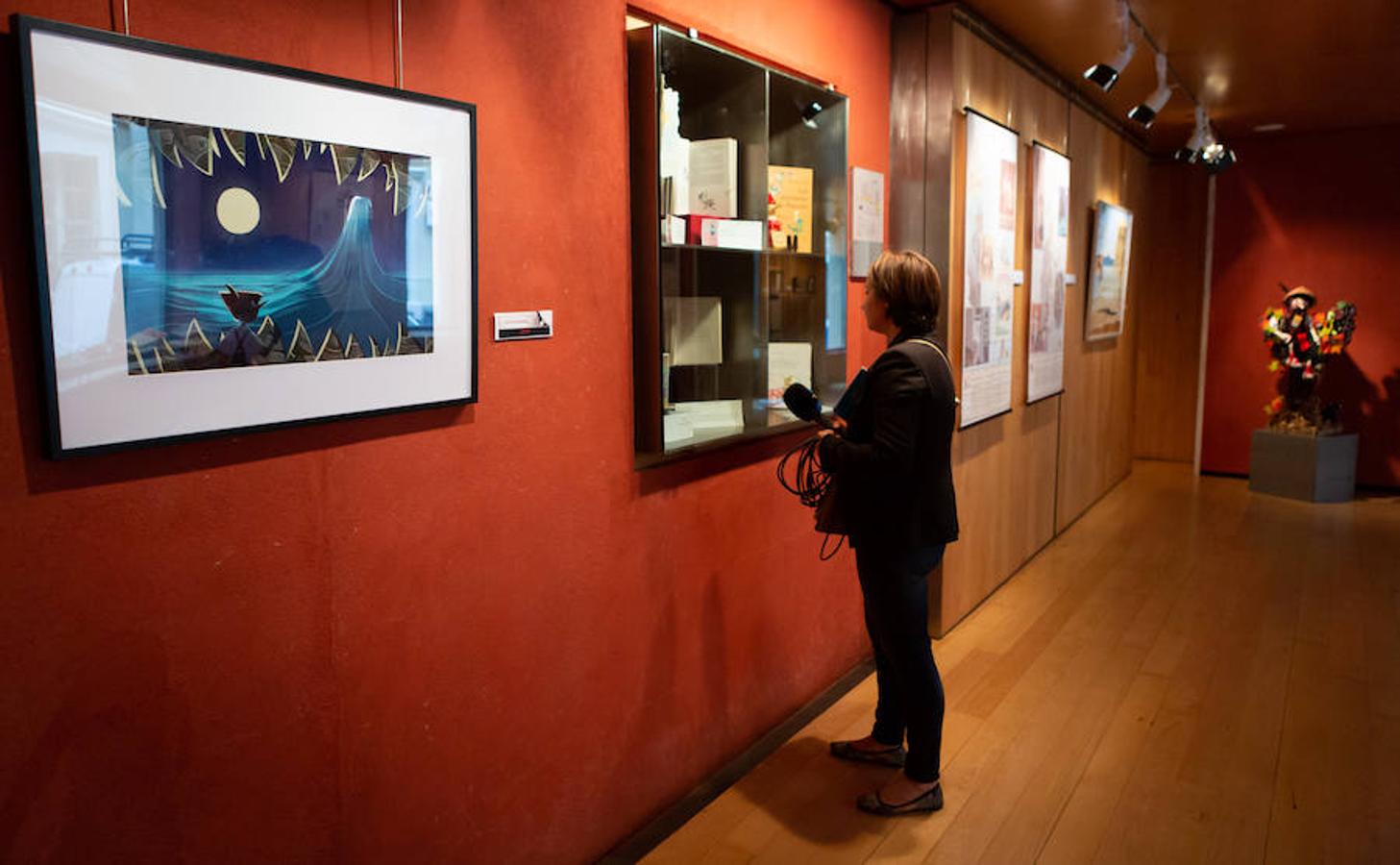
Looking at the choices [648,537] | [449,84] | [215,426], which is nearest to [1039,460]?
[648,537]

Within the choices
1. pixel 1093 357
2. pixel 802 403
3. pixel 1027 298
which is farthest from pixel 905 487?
pixel 1093 357

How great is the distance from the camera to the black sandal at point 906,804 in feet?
9.55

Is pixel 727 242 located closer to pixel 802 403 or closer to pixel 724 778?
pixel 802 403

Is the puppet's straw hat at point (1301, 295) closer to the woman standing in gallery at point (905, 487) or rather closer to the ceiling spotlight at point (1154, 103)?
the ceiling spotlight at point (1154, 103)

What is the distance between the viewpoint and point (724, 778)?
10.3ft

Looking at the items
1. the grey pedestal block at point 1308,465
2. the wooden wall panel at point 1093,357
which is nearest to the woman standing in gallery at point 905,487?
the wooden wall panel at point 1093,357

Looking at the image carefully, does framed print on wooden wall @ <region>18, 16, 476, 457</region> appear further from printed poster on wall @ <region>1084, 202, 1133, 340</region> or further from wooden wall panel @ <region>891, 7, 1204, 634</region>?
printed poster on wall @ <region>1084, 202, 1133, 340</region>

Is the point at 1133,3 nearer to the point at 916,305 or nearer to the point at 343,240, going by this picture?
the point at 916,305

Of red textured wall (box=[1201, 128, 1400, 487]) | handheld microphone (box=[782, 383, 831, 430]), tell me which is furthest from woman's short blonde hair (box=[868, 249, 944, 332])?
red textured wall (box=[1201, 128, 1400, 487])

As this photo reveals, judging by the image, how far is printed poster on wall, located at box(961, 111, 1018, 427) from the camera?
4359 mm

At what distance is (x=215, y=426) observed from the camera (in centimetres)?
163

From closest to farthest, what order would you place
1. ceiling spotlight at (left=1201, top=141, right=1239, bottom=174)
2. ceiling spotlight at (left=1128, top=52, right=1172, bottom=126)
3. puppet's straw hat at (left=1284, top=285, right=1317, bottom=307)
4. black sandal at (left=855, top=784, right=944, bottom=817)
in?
black sandal at (left=855, top=784, right=944, bottom=817)
ceiling spotlight at (left=1128, top=52, right=1172, bottom=126)
ceiling spotlight at (left=1201, top=141, right=1239, bottom=174)
puppet's straw hat at (left=1284, top=285, right=1317, bottom=307)

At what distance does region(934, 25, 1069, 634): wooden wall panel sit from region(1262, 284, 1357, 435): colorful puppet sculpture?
278cm

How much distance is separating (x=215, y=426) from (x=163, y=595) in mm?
287
